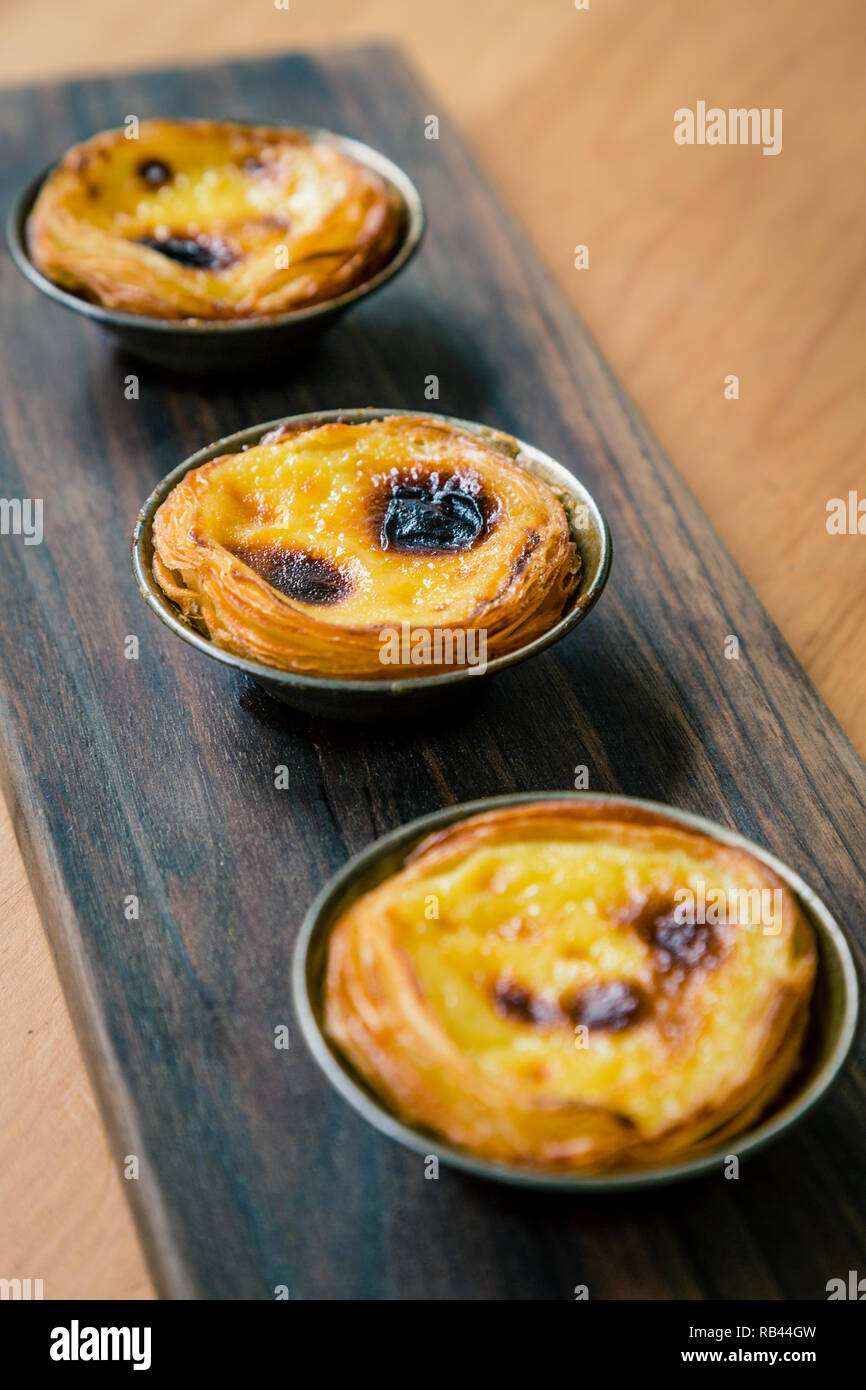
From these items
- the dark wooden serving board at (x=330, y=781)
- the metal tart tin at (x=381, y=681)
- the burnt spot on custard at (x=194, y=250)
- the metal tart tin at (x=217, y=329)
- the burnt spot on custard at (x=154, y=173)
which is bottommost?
the dark wooden serving board at (x=330, y=781)

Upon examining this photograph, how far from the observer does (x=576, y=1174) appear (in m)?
0.81

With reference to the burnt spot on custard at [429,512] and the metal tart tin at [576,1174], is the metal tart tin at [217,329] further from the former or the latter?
the metal tart tin at [576,1174]

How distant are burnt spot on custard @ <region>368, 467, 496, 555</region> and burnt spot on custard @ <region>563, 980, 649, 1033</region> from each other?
45 centimetres

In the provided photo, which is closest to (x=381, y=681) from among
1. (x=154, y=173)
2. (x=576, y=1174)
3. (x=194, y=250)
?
(x=576, y=1174)

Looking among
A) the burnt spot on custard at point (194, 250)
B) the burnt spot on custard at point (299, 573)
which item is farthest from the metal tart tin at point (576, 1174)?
the burnt spot on custard at point (194, 250)

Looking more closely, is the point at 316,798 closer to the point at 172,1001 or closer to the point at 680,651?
the point at 172,1001

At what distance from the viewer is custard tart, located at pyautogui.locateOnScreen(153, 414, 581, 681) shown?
111cm

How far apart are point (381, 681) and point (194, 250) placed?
2.59 ft

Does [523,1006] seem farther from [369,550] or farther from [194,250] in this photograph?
[194,250]

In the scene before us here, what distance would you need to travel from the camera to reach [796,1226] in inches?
35.4

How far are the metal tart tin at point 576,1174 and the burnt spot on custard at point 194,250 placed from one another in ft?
2.93

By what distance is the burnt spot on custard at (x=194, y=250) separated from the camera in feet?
5.30
